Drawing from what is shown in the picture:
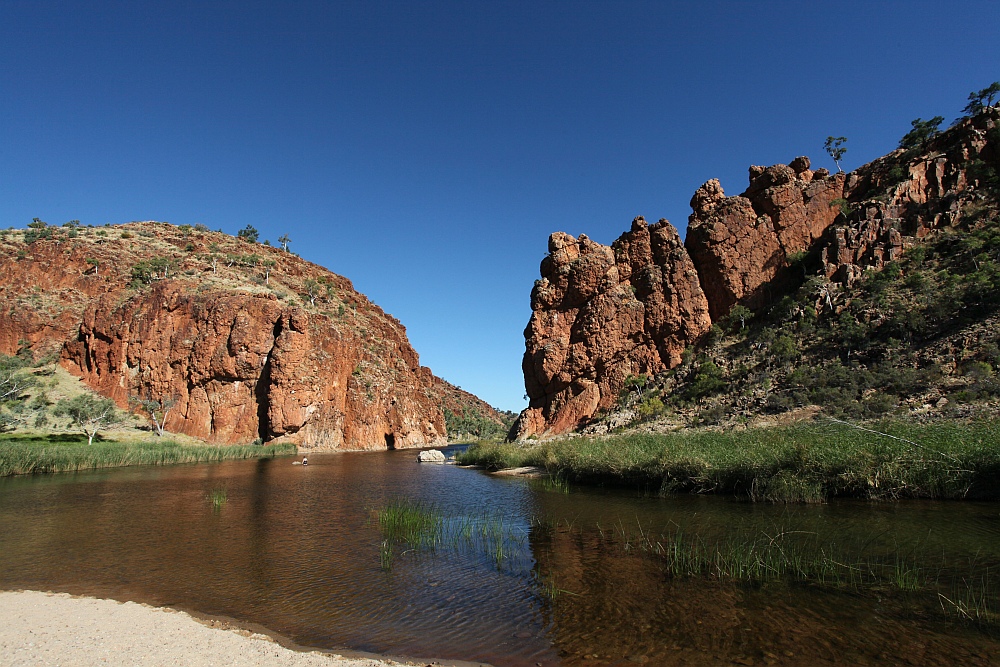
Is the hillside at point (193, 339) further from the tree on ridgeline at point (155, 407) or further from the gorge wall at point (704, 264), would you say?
the gorge wall at point (704, 264)

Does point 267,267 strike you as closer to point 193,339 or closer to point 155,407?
point 193,339

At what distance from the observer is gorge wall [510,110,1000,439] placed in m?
36.9

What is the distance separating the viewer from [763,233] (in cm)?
4250

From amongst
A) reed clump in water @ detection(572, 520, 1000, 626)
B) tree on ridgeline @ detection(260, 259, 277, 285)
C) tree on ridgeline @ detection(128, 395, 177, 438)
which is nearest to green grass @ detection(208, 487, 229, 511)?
reed clump in water @ detection(572, 520, 1000, 626)

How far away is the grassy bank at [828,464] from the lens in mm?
13133

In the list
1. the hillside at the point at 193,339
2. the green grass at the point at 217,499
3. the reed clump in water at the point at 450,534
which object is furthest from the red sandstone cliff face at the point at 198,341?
the reed clump in water at the point at 450,534

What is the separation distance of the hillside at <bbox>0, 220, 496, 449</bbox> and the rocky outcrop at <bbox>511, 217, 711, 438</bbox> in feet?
111

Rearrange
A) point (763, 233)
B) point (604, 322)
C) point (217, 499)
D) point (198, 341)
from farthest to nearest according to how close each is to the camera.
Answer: point (198, 341) → point (604, 322) → point (763, 233) → point (217, 499)

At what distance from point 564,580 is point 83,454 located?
119ft

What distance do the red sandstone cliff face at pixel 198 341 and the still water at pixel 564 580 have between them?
156 feet

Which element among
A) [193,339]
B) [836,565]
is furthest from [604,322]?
[193,339]

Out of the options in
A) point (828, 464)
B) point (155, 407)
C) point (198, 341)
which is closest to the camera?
point (828, 464)

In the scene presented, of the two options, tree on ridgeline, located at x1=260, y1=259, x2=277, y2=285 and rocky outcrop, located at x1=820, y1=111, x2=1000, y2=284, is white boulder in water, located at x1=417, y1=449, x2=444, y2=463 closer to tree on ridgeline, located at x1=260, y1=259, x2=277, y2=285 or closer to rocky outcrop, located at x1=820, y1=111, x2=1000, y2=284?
rocky outcrop, located at x1=820, y1=111, x2=1000, y2=284

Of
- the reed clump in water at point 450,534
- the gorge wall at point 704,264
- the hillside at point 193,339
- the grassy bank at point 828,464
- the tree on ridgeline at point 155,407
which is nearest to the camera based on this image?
the reed clump in water at point 450,534
